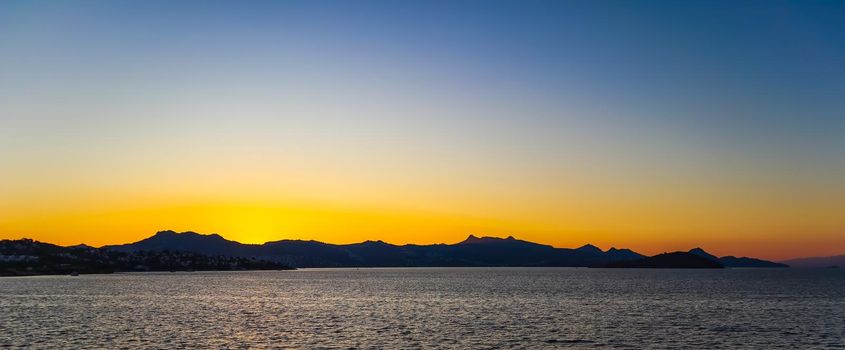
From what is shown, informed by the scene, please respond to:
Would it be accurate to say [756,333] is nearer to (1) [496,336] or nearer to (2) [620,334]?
(2) [620,334]

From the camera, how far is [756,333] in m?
95.6

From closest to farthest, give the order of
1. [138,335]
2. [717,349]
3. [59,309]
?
[717,349] < [138,335] < [59,309]

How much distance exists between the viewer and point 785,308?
142m

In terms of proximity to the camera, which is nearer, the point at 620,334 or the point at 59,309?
the point at 620,334

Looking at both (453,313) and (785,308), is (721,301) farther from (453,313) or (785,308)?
(453,313)

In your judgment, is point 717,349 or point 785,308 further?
point 785,308

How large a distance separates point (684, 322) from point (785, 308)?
144 ft

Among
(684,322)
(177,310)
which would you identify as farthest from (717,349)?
(177,310)

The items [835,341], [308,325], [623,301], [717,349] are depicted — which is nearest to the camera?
[717,349]

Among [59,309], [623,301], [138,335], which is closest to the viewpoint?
[138,335]

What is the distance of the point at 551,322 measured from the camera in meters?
111

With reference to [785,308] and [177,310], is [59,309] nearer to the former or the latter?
[177,310]

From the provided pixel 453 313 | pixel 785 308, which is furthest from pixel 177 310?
pixel 785 308

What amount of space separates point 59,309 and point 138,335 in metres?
54.5
